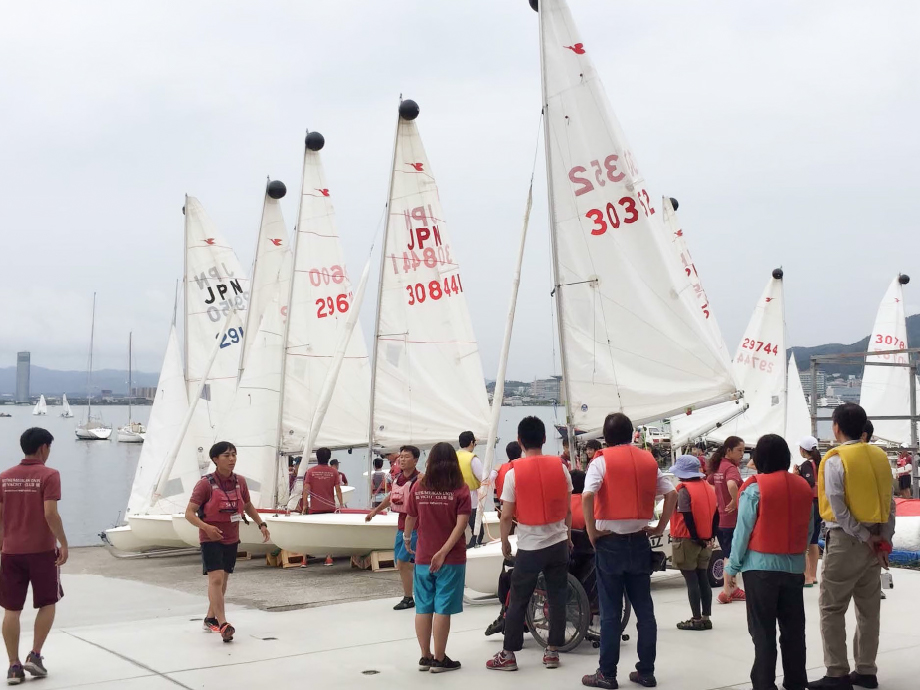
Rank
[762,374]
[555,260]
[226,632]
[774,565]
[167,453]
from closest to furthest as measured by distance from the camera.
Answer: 1. [774,565]
2. [226,632]
3. [555,260]
4. [167,453]
5. [762,374]

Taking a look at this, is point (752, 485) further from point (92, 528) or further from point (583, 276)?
point (92, 528)

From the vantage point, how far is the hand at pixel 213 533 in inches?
277

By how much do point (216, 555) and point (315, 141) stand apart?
1139 cm

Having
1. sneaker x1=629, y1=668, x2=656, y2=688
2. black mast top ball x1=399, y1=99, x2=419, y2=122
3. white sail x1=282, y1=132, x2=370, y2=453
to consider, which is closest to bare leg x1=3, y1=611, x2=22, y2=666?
sneaker x1=629, y1=668, x2=656, y2=688

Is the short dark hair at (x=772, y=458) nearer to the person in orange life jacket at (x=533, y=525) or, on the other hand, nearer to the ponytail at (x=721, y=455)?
the person in orange life jacket at (x=533, y=525)

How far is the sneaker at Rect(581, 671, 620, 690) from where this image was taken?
5.51 meters

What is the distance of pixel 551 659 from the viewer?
607 centimetres

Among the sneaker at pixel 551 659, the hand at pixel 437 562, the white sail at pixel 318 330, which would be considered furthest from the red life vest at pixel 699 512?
the white sail at pixel 318 330

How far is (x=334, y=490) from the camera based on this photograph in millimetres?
12891

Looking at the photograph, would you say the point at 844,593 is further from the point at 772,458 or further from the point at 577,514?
the point at 577,514

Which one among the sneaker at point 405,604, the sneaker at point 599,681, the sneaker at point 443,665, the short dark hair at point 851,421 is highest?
the short dark hair at point 851,421

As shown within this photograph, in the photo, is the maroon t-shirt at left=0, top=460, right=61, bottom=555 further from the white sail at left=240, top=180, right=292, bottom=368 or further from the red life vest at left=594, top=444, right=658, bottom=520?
the white sail at left=240, top=180, right=292, bottom=368

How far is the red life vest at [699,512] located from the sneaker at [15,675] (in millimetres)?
4633

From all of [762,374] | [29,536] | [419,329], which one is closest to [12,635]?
[29,536]
